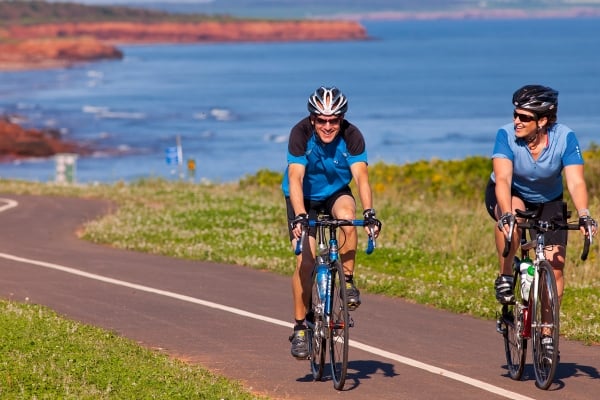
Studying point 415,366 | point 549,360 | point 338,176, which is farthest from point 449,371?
point 338,176

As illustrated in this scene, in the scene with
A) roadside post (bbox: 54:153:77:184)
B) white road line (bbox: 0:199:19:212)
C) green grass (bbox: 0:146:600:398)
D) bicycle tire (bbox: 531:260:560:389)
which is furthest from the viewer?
roadside post (bbox: 54:153:77:184)

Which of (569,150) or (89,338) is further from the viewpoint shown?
(89,338)

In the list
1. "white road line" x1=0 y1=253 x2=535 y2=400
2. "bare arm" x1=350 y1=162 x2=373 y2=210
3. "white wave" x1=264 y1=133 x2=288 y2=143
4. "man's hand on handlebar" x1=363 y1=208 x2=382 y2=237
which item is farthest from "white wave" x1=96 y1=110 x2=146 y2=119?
"man's hand on handlebar" x1=363 y1=208 x2=382 y2=237

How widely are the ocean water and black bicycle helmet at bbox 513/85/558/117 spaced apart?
81.7 ft

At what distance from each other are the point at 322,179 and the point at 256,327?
9.35 ft

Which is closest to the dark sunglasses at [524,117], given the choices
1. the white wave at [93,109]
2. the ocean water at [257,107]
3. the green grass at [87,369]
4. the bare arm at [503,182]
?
the bare arm at [503,182]

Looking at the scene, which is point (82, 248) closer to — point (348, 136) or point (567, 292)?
point (567, 292)

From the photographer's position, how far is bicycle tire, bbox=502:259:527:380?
9.05 metres

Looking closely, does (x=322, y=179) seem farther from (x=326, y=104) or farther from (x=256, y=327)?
(x=256, y=327)

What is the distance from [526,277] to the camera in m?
8.88

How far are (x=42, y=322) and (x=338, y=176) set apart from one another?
3.26m

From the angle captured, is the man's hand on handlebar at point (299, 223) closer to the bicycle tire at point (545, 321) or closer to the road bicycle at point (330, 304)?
the road bicycle at point (330, 304)

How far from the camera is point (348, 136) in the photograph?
9.04 meters

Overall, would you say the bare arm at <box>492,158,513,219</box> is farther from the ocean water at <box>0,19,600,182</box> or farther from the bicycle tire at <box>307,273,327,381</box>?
the ocean water at <box>0,19,600,182</box>
